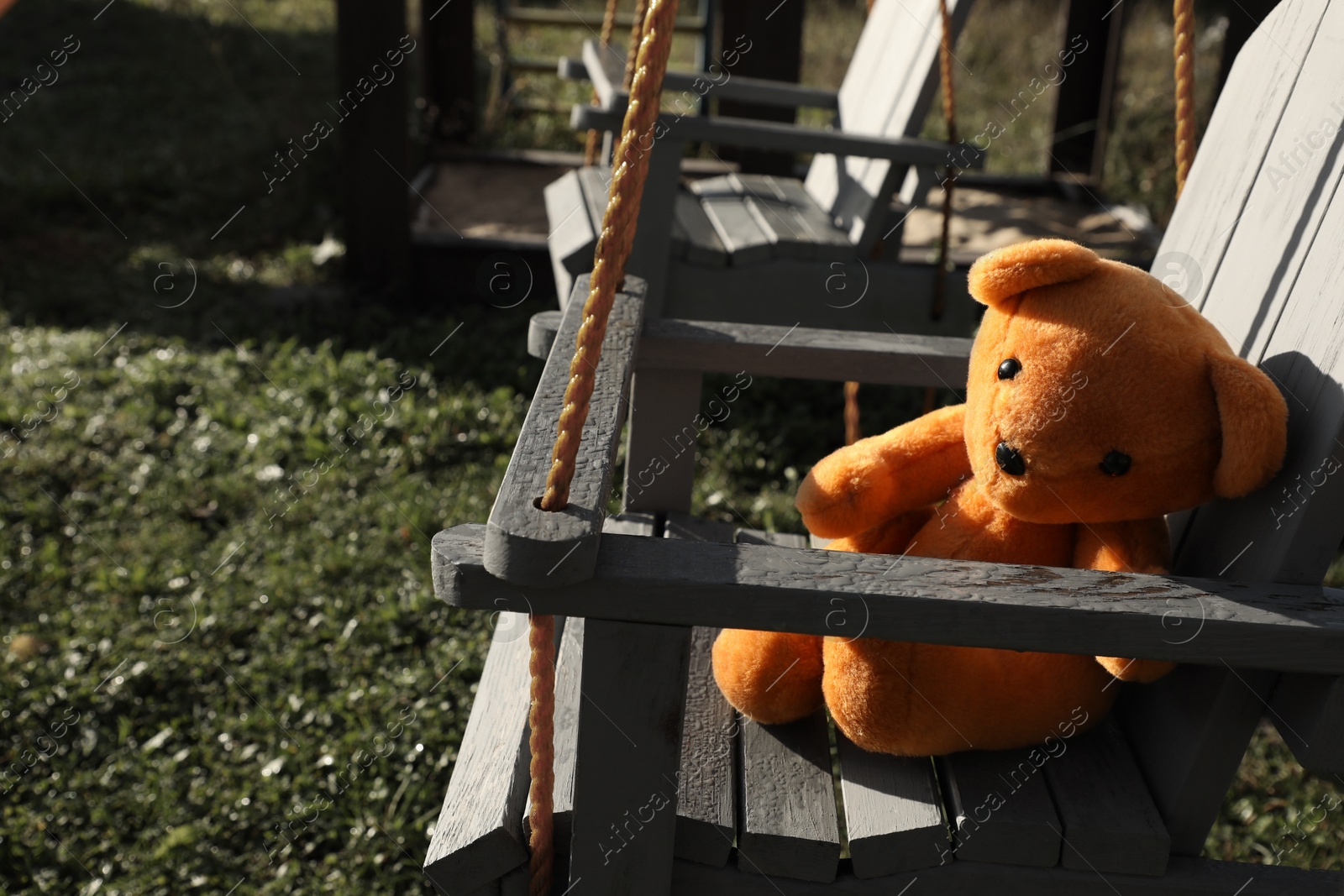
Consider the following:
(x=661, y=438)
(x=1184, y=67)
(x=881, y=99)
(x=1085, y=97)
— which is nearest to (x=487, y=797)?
(x=661, y=438)

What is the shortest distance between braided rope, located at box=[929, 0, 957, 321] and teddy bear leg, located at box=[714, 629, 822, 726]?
1519 mm

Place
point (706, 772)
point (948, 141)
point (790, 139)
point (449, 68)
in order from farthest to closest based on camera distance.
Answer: point (449, 68), point (790, 139), point (948, 141), point (706, 772)

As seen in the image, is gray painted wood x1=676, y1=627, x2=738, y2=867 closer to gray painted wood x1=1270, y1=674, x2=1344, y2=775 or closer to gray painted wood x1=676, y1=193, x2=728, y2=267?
gray painted wood x1=1270, y1=674, x2=1344, y2=775

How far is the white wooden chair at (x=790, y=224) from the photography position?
3.07 meters

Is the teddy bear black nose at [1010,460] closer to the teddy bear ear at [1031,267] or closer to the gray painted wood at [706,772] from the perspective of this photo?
the teddy bear ear at [1031,267]

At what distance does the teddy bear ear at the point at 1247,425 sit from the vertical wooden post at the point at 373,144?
3667mm

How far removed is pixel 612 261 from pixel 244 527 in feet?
7.55

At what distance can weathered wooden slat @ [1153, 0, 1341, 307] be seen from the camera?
5.46ft

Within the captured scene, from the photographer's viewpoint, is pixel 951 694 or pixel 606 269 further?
pixel 951 694

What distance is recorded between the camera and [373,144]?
446cm

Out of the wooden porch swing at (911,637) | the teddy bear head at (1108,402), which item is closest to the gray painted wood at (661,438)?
the wooden porch swing at (911,637)

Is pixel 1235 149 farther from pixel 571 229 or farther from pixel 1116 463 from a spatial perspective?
pixel 571 229

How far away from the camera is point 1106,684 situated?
159 centimetres

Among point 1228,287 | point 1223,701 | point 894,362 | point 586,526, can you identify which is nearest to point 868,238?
point 894,362
